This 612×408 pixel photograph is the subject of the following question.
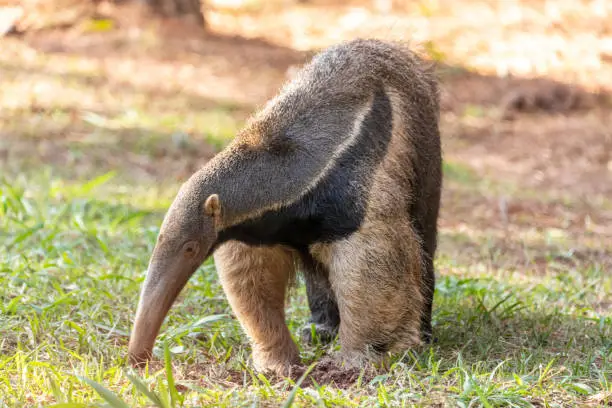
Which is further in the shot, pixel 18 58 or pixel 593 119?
pixel 593 119

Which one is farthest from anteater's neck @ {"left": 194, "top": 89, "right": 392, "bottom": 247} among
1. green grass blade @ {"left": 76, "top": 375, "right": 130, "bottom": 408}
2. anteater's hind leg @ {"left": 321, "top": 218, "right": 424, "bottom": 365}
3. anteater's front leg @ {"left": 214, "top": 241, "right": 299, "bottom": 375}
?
green grass blade @ {"left": 76, "top": 375, "right": 130, "bottom": 408}

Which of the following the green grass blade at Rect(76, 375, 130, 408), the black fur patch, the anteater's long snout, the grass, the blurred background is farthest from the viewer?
the blurred background

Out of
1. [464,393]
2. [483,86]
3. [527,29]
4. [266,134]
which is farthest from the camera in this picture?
[527,29]

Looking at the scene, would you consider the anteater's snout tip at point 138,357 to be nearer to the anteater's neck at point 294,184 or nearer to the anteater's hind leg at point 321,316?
the anteater's neck at point 294,184

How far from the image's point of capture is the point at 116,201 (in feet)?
25.0

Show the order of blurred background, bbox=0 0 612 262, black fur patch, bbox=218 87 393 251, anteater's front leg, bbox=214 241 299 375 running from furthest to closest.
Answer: blurred background, bbox=0 0 612 262 → anteater's front leg, bbox=214 241 299 375 → black fur patch, bbox=218 87 393 251

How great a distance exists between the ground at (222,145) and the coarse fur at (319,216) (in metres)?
0.23

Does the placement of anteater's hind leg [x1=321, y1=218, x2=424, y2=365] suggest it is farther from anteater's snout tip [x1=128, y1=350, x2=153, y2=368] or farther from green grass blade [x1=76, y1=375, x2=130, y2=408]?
green grass blade [x1=76, y1=375, x2=130, y2=408]

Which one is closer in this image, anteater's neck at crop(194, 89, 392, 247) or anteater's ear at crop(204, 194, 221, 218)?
anteater's ear at crop(204, 194, 221, 218)

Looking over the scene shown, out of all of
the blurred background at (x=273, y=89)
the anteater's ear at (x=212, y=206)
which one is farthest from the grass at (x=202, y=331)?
the blurred background at (x=273, y=89)

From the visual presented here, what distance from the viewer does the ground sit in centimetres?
427

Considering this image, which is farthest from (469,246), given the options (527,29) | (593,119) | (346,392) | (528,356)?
(527,29)

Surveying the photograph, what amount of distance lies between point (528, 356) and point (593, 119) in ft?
25.3

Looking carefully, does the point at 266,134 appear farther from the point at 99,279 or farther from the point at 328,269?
the point at 99,279
